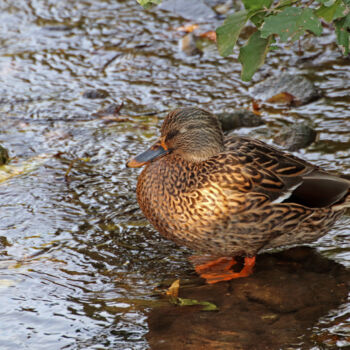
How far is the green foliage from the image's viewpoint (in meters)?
3.69

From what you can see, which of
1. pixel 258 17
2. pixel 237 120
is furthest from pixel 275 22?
pixel 237 120

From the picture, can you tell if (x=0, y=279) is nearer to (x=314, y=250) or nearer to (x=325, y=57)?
(x=314, y=250)

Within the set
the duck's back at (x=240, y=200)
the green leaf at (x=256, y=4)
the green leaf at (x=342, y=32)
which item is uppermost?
the green leaf at (x=256, y=4)

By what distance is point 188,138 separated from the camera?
4824 millimetres

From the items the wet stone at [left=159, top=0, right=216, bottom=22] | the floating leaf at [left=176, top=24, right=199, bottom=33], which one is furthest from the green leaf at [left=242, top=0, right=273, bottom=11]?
the wet stone at [left=159, top=0, right=216, bottom=22]

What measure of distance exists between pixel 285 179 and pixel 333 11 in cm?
134

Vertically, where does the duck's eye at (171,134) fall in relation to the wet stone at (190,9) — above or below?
below

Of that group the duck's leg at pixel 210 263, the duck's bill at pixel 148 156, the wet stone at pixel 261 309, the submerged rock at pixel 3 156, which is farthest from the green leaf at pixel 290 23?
the submerged rock at pixel 3 156

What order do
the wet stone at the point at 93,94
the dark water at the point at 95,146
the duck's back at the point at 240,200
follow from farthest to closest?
the wet stone at the point at 93,94, the duck's back at the point at 240,200, the dark water at the point at 95,146

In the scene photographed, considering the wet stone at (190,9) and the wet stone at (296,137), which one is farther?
the wet stone at (190,9)

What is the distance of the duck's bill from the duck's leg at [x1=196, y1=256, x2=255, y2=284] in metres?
0.90

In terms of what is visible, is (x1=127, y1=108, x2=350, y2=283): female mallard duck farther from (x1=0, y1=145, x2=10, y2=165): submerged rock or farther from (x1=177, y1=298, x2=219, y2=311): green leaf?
(x1=0, y1=145, x2=10, y2=165): submerged rock

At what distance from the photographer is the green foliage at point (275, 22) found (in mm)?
3689

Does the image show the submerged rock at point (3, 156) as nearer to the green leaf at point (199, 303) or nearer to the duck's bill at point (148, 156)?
the duck's bill at point (148, 156)
